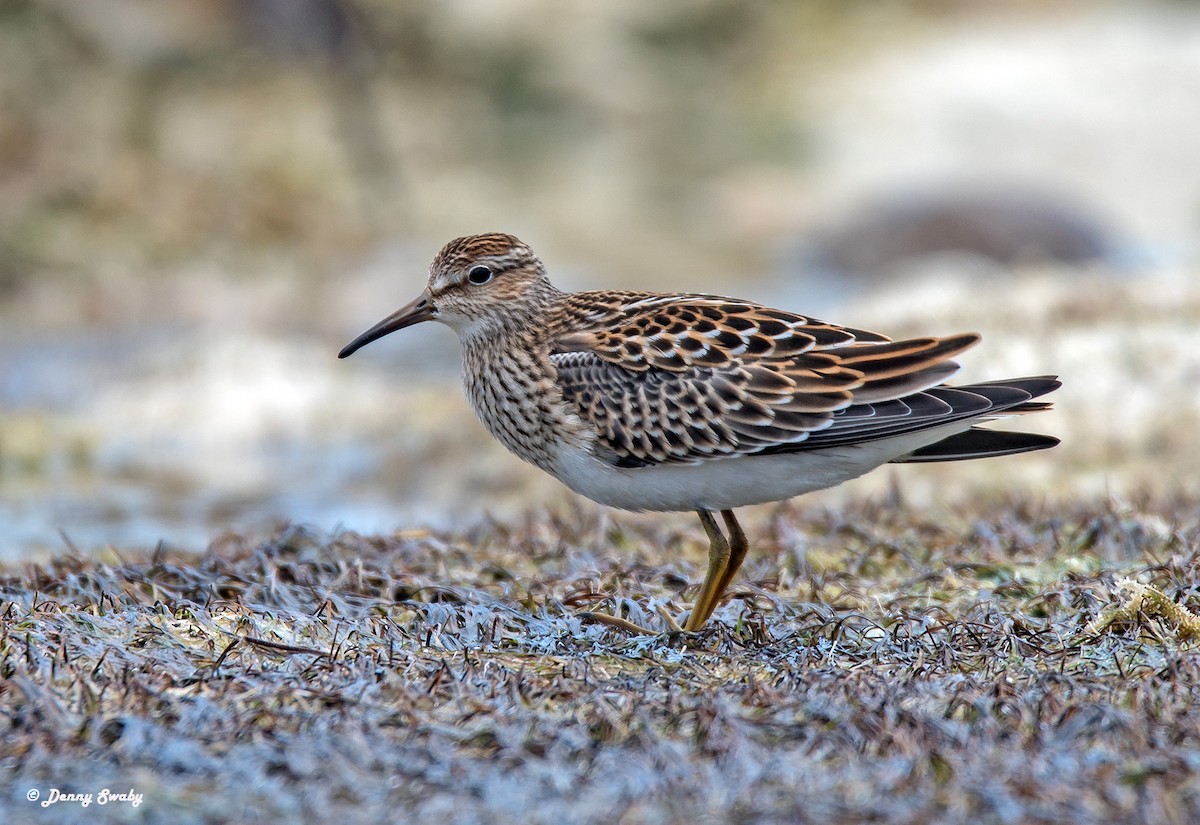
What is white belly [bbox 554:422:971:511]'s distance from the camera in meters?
5.48

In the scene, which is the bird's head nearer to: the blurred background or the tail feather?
the tail feather

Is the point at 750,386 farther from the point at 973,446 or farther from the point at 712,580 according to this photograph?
the point at 973,446

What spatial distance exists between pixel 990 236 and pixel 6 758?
16711 mm

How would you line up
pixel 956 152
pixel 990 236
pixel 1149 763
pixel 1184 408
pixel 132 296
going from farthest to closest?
pixel 956 152 < pixel 990 236 < pixel 132 296 < pixel 1184 408 < pixel 1149 763

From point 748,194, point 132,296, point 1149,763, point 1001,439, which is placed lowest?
point 1149,763

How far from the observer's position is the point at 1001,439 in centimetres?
562

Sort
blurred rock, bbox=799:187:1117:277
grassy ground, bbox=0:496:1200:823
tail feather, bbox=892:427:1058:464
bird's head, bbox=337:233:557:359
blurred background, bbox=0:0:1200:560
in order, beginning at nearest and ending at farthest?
grassy ground, bbox=0:496:1200:823 < tail feather, bbox=892:427:1058:464 < bird's head, bbox=337:233:557:359 < blurred background, bbox=0:0:1200:560 < blurred rock, bbox=799:187:1117:277

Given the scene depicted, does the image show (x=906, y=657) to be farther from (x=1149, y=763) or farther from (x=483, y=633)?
(x=483, y=633)

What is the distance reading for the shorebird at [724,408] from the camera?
5.46 m

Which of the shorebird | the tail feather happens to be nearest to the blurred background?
the shorebird

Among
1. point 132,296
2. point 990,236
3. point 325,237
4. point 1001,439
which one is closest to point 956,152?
point 990,236

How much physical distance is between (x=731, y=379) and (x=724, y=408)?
0.15 meters

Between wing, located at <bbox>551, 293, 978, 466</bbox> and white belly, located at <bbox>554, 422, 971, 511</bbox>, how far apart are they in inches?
2.2

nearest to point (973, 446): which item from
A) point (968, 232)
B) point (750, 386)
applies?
point (750, 386)
